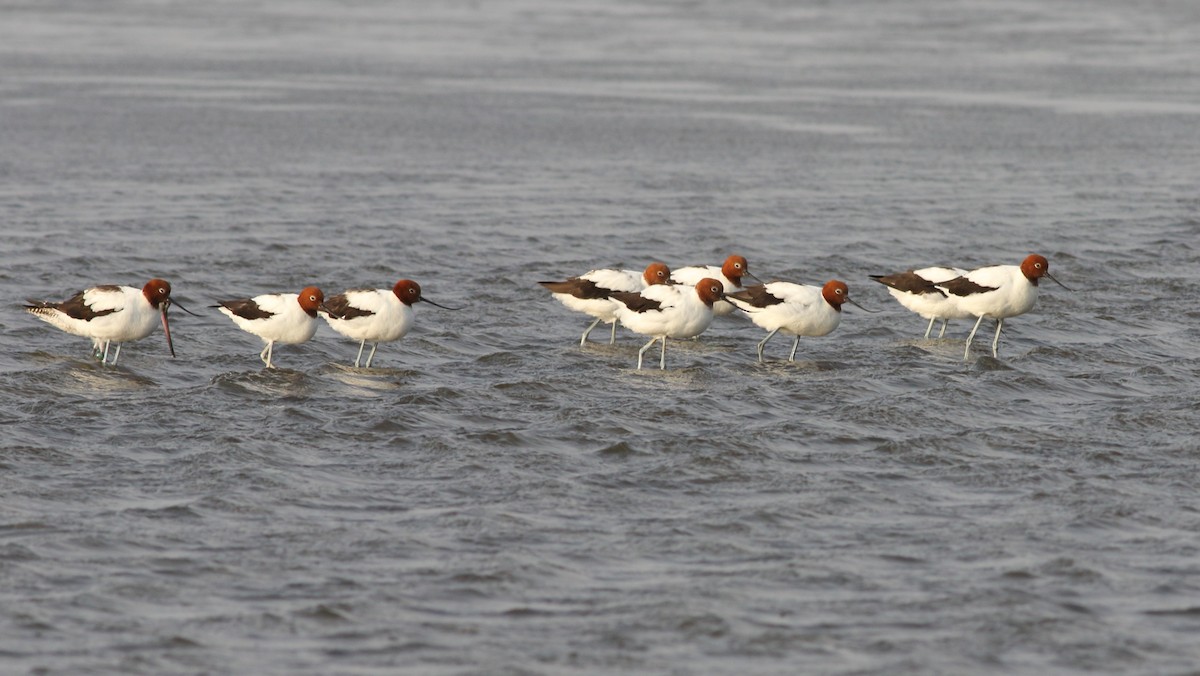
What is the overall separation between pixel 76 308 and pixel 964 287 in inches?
338

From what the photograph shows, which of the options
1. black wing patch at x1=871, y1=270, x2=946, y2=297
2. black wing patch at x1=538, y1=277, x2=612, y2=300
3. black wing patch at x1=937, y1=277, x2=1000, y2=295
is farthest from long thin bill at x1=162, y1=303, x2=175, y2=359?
black wing patch at x1=937, y1=277, x2=1000, y2=295

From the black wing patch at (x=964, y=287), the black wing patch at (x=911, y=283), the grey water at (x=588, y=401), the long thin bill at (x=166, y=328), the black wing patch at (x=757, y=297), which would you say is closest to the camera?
the grey water at (x=588, y=401)

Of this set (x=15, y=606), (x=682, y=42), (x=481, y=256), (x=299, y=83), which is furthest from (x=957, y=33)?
(x=15, y=606)

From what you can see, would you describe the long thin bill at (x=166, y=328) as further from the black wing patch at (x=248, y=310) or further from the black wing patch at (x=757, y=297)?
the black wing patch at (x=757, y=297)

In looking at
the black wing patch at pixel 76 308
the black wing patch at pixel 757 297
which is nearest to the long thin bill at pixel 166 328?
the black wing patch at pixel 76 308

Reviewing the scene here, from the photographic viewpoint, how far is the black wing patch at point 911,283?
17.7m

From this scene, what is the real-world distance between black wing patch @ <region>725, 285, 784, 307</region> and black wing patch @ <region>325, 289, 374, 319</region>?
11.9 feet

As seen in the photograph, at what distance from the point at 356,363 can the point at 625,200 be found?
29.1ft

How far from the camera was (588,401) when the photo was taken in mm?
14430

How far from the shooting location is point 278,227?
2198 centimetres

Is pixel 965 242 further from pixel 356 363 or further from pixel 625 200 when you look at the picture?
pixel 356 363

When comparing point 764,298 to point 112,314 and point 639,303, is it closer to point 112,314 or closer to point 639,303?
point 639,303

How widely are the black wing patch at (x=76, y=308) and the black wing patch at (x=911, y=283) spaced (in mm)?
7641

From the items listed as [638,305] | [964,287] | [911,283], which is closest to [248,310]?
[638,305]
